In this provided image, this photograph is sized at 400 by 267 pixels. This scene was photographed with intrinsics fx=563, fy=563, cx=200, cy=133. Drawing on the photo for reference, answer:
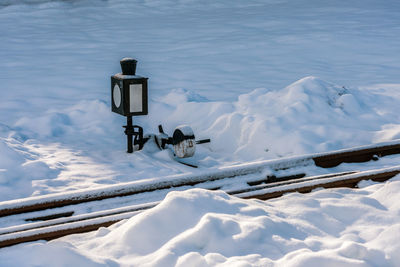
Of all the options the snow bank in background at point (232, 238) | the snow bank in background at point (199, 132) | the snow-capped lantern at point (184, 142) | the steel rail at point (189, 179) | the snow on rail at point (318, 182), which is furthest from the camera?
the snow-capped lantern at point (184, 142)

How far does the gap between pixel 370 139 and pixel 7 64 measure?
286 inches

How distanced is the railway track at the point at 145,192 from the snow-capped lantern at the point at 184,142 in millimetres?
906

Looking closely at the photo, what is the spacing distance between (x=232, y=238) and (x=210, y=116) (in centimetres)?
394

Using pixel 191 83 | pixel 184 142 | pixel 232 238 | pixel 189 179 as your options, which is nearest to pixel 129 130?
pixel 184 142

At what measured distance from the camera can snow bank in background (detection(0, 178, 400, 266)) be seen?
316cm

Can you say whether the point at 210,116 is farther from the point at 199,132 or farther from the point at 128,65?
the point at 128,65

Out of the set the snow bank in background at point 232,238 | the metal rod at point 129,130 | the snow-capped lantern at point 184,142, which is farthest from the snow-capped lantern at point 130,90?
the snow bank in background at point 232,238

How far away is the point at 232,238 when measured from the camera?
336cm

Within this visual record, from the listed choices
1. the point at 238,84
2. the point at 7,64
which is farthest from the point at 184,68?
the point at 7,64

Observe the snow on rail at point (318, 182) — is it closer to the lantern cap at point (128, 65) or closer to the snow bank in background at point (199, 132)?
the snow bank in background at point (199, 132)

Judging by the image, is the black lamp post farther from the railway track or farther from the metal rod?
the railway track

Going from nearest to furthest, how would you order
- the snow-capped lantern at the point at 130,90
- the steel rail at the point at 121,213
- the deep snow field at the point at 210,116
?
1. the deep snow field at the point at 210,116
2. the steel rail at the point at 121,213
3. the snow-capped lantern at the point at 130,90

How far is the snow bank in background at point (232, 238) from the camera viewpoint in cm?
316

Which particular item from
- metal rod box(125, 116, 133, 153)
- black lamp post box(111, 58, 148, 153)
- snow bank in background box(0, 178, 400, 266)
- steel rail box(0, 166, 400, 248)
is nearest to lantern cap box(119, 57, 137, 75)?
black lamp post box(111, 58, 148, 153)
